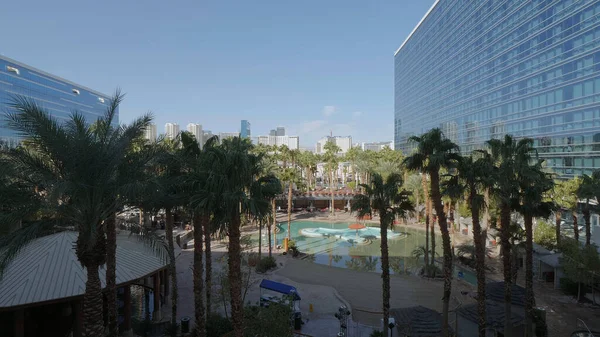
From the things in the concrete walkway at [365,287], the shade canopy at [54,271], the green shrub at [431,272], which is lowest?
the concrete walkway at [365,287]

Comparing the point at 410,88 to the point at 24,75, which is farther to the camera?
the point at 410,88

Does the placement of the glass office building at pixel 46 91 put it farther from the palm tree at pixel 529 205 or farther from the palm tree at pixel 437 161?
the palm tree at pixel 529 205

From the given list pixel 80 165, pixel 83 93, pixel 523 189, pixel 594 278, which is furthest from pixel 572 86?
pixel 83 93

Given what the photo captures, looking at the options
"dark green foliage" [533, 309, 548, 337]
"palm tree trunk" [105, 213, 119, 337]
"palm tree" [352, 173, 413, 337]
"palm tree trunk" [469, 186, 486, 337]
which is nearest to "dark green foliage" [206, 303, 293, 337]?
"palm tree" [352, 173, 413, 337]

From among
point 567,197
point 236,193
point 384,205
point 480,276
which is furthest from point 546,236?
point 236,193

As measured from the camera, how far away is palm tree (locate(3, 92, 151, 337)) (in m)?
10.2

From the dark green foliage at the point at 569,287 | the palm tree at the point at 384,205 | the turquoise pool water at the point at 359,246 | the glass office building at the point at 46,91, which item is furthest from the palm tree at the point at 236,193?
the glass office building at the point at 46,91

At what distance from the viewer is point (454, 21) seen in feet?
273

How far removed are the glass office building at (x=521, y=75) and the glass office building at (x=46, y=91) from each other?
78946mm

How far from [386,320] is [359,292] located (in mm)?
9463

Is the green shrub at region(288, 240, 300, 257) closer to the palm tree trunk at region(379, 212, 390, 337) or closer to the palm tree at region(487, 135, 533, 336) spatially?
the palm tree trunk at region(379, 212, 390, 337)

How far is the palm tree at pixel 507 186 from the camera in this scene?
15758 mm

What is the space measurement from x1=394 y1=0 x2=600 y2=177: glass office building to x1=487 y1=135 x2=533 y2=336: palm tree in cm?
3322

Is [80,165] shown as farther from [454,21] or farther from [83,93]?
[83,93]
